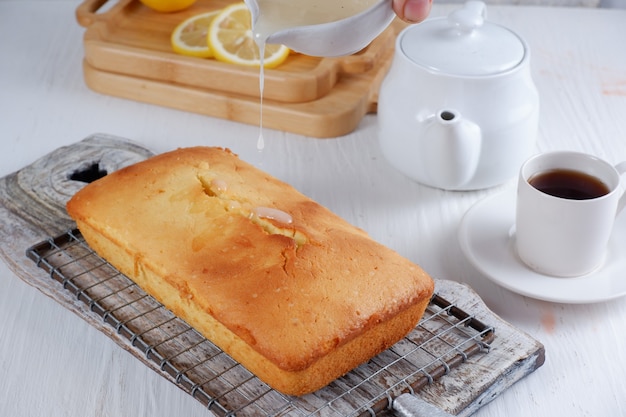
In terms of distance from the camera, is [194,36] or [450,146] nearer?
[450,146]

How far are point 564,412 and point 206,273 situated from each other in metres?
0.56

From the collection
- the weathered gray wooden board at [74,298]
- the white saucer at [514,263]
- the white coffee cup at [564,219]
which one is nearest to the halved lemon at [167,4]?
the weathered gray wooden board at [74,298]

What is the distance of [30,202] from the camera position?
162 cm

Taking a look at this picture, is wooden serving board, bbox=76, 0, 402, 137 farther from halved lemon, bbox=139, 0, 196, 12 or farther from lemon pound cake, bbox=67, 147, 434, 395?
lemon pound cake, bbox=67, 147, 434, 395

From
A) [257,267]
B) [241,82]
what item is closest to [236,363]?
[257,267]

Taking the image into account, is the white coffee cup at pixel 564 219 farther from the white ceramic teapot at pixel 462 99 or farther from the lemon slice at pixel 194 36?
the lemon slice at pixel 194 36

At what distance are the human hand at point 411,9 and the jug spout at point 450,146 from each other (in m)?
0.32

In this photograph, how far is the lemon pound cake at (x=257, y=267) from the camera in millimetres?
1168

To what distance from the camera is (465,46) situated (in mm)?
1588

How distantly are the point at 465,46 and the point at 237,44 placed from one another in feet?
2.05

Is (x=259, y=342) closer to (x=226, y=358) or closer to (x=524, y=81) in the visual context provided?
(x=226, y=358)

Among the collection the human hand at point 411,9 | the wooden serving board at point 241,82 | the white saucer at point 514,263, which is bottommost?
the white saucer at point 514,263

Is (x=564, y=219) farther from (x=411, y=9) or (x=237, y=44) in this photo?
(x=237, y=44)

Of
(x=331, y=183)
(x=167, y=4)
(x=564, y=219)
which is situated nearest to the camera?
(x=564, y=219)
